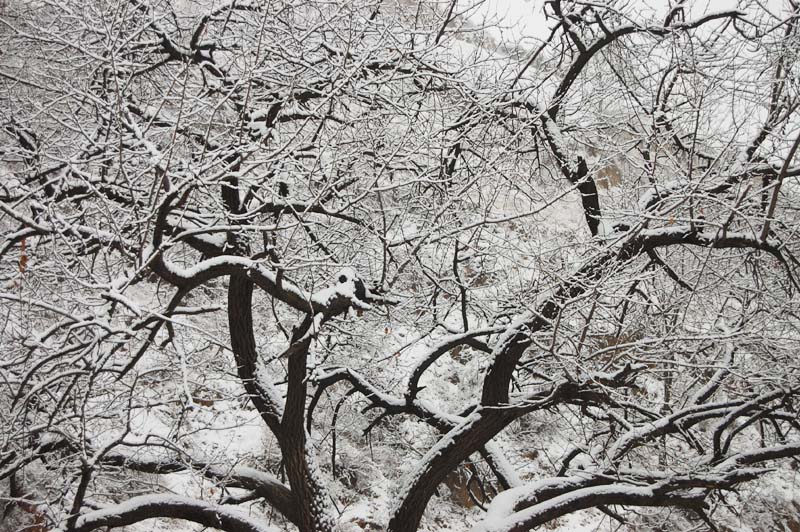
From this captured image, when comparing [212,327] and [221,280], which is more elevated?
[221,280]

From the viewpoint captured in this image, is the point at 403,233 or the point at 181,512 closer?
the point at 403,233

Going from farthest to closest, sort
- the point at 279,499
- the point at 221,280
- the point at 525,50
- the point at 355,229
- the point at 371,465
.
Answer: the point at 221,280
the point at 371,465
the point at 525,50
the point at 355,229
the point at 279,499

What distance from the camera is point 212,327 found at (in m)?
11.6

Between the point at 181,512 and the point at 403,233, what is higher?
the point at 403,233

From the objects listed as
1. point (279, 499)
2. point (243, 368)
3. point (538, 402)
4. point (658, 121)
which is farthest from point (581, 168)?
point (279, 499)

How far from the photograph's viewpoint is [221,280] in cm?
1355

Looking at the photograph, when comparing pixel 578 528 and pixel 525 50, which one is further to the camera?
pixel 578 528

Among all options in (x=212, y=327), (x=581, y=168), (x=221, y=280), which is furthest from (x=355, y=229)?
(x=221, y=280)

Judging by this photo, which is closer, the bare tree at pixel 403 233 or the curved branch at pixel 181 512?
the bare tree at pixel 403 233

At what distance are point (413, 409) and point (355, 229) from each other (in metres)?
2.08

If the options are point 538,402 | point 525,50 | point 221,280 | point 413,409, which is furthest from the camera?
point 221,280

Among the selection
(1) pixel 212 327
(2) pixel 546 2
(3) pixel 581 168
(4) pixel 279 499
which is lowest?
(4) pixel 279 499

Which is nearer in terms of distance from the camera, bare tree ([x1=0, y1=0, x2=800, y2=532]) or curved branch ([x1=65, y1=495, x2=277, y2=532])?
bare tree ([x1=0, y1=0, x2=800, y2=532])

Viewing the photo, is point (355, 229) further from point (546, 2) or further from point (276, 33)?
point (546, 2)
